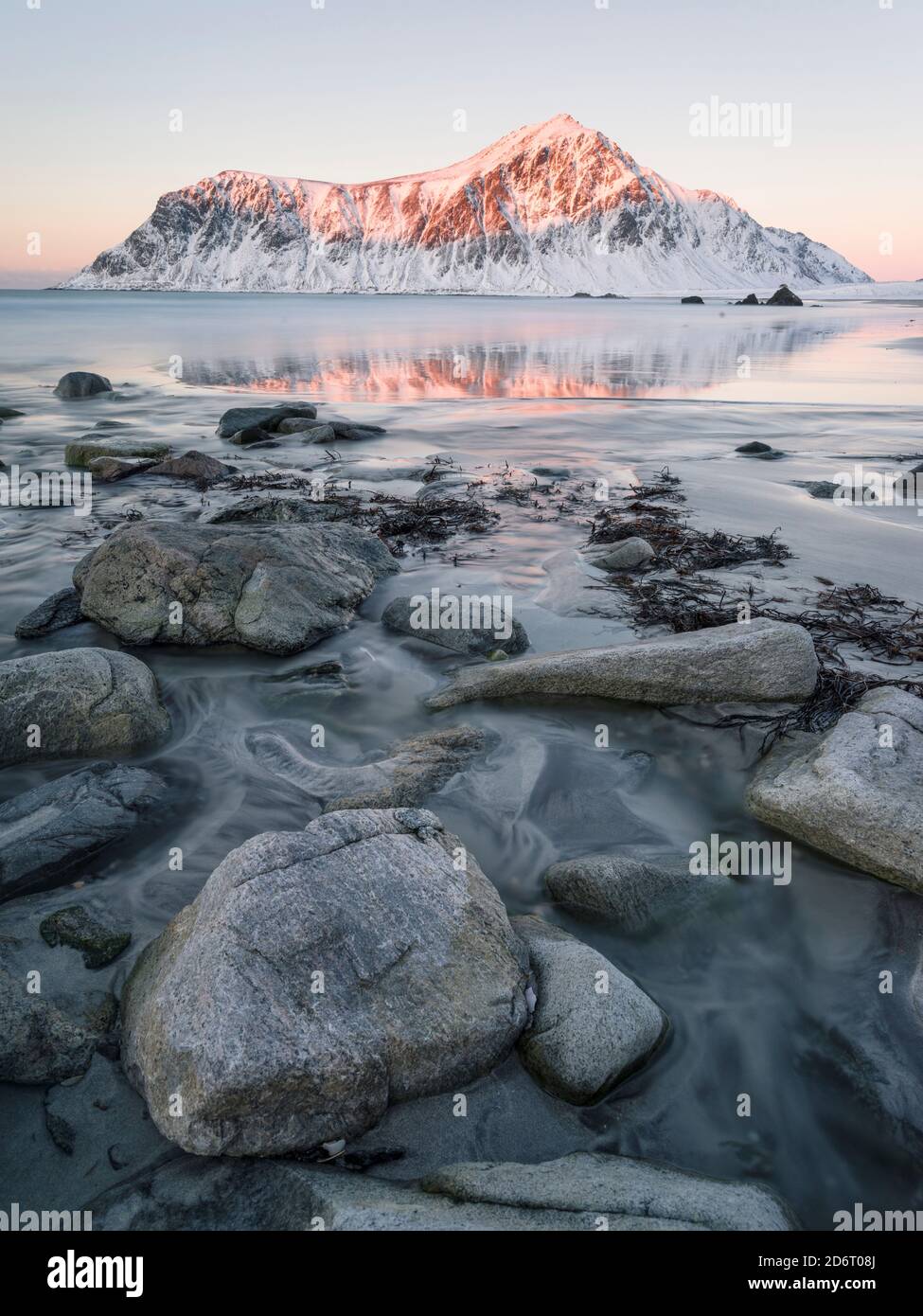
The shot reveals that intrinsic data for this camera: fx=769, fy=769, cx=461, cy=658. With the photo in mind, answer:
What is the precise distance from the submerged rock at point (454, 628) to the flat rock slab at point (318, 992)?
290 cm

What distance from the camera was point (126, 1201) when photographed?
2.38 m

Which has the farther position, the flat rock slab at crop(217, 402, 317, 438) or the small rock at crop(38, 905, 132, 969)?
the flat rock slab at crop(217, 402, 317, 438)

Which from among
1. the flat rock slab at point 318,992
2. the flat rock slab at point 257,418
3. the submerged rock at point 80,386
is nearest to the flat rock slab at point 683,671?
the flat rock slab at point 318,992

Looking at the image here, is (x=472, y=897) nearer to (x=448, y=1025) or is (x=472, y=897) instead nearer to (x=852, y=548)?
(x=448, y=1025)

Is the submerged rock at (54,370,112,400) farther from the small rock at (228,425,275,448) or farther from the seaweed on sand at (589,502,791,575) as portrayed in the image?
the seaweed on sand at (589,502,791,575)

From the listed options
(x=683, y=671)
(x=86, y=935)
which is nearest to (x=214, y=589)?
(x=86, y=935)

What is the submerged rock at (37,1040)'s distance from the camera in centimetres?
274

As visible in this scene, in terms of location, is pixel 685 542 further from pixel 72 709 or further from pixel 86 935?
pixel 86 935

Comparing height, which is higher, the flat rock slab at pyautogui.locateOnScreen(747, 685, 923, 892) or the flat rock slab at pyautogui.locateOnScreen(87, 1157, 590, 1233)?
the flat rock slab at pyautogui.locateOnScreen(747, 685, 923, 892)

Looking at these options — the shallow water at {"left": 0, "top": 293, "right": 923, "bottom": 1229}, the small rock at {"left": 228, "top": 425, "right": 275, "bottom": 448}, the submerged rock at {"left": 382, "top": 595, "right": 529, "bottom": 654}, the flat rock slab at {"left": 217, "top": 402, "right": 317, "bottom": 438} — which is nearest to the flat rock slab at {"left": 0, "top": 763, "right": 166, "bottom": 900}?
the shallow water at {"left": 0, "top": 293, "right": 923, "bottom": 1229}

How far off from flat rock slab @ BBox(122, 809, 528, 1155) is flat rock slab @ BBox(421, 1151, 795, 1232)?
0.41m

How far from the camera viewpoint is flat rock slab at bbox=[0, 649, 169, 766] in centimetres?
457
